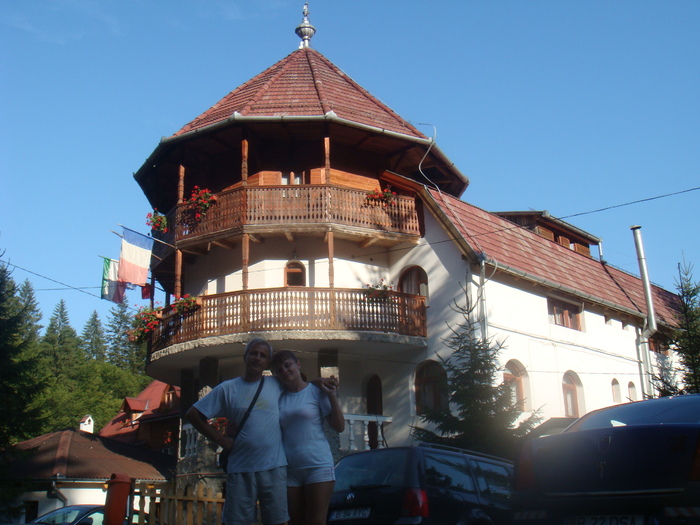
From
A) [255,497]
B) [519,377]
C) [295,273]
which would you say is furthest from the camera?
[295,273]

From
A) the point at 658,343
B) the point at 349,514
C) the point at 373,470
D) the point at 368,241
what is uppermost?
the point at 368,241

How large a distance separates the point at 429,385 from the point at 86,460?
1340 centimetres

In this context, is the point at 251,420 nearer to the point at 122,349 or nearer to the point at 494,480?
the point at 494,480

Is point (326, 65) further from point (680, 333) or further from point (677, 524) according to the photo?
point (677, 524)

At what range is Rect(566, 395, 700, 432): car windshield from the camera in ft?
20.3

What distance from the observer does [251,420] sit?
6102mm

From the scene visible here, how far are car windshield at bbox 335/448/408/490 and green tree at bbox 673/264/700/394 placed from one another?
14192 millimetres

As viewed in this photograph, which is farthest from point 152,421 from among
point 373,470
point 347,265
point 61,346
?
point 61,346

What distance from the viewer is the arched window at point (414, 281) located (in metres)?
21.8

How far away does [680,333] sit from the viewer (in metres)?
23.0

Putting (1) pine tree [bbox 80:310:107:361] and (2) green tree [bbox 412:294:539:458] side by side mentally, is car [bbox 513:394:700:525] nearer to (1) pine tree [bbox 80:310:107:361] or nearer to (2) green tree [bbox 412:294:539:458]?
(2) green tree [bbox 412:294:539:458]

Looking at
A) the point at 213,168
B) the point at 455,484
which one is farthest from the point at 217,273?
the point at 455,484

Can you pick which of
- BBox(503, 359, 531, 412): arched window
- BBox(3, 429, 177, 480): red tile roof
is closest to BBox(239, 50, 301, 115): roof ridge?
BBox(503, 359, 531, 412): arched window

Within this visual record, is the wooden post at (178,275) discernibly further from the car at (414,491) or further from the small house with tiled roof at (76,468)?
the car at (414,491)
